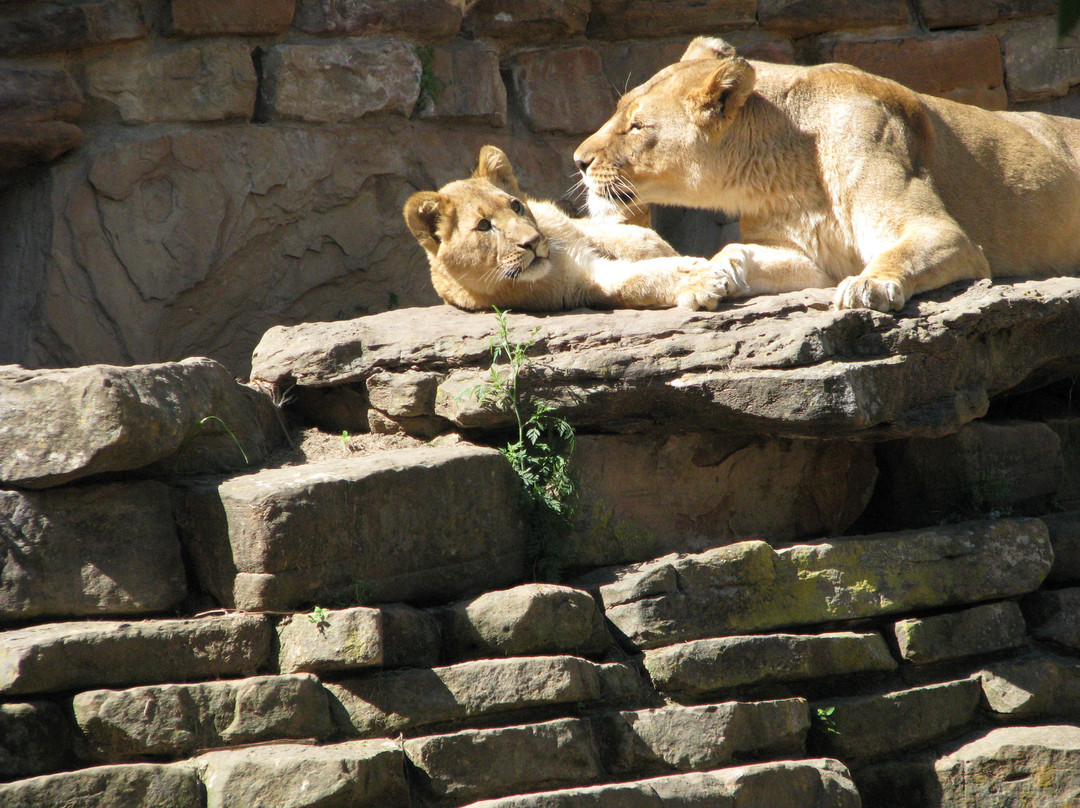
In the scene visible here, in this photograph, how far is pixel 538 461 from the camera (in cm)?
404

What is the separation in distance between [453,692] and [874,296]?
6.96ft

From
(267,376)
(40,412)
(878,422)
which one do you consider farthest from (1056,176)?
(40,412)

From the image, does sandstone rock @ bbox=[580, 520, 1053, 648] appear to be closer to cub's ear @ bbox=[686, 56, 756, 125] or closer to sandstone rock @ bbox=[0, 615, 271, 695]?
sandstone rock @ bbox=[0, 615, 271, 695]

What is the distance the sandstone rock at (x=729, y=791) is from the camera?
3.26 m

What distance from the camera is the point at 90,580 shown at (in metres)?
3.40

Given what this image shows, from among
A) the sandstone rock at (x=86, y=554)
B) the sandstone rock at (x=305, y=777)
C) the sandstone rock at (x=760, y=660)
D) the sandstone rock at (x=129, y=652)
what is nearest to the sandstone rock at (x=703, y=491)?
the sandstone rock at (x=760, y=660)

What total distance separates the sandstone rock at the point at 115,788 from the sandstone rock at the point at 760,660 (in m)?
1.53

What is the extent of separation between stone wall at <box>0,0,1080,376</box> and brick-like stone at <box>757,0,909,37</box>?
0.01m

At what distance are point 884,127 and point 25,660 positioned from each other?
392cm

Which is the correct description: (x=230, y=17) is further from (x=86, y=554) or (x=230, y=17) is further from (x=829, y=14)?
(x=829, y=14)

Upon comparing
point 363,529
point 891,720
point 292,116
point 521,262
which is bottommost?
point 891,720

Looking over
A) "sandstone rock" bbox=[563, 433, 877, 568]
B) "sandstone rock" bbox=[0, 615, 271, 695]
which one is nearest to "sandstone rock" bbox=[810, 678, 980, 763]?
"sandstone rock" bbox=[563, 433, 877, 568]

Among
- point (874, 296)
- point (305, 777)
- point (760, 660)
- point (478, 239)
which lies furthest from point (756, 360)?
point (305, 777)

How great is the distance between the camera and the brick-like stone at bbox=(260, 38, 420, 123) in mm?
5359
